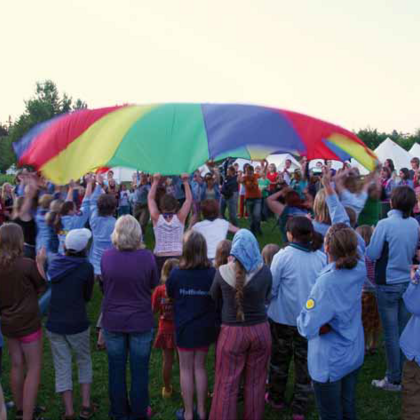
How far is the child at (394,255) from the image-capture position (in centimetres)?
415

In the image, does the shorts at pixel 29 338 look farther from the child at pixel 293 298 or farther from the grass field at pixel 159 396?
the child at pixel 293 298

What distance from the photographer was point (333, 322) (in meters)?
3.10

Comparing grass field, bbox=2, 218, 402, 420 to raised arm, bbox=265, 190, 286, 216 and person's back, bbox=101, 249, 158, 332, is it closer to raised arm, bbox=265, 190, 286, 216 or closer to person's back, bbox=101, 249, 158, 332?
person's back, bbox=101, 249, 158, 332

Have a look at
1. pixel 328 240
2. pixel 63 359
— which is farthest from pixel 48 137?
pixel 328 240

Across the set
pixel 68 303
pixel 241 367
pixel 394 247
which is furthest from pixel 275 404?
pixel 68 303

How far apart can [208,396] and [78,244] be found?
1805mm

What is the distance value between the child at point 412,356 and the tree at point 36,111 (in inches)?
1791

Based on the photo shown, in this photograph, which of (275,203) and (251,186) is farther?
(251,186)

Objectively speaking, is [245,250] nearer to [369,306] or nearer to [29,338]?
[29,338]

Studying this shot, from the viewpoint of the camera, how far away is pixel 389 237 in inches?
163

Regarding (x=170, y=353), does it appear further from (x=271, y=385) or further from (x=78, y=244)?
(x=78, y=244)

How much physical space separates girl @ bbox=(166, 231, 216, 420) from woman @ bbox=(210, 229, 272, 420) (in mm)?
165

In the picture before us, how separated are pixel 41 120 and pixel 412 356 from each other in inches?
1595

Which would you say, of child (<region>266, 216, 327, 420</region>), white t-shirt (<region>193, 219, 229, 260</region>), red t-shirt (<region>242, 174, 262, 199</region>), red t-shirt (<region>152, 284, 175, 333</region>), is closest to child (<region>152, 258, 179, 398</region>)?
red t-shirt (<region>152, 284, 175, 333</region>)
